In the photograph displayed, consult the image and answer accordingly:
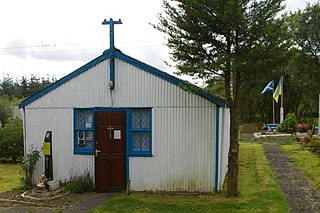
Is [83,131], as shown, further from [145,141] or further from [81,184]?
[145,141]

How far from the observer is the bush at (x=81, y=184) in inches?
356

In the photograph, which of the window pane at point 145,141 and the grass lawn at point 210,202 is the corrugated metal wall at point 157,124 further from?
the grass lawn at point 210,202

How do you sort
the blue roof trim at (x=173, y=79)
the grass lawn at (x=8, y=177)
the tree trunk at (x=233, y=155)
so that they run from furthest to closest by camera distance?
the grass lawn at (x=8, y=177) < the blue roof trim at (x=173, y=79) < the tree trunk at (x=233, y=155)

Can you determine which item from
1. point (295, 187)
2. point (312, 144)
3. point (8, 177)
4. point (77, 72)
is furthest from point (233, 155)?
point (8, 177)

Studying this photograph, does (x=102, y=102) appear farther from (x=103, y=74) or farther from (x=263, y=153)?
(x=263, y=153)

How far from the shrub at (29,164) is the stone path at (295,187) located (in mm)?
6770

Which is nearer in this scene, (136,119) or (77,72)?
(136,119)

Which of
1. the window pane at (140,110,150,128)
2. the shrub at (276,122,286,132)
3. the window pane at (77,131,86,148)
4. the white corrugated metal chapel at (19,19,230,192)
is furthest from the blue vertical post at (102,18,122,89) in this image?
the shrub at (276,122,286,132)

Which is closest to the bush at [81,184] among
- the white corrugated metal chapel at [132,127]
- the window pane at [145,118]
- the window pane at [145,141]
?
the white corrugated metal chapel at [132,127]

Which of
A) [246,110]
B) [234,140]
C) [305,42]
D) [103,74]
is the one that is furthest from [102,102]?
[246,110]

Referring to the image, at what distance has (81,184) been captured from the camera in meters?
9.10

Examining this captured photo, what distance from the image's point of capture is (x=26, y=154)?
32.8 feet

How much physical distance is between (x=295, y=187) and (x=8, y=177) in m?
10.1

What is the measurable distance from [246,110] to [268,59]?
29.4 m
